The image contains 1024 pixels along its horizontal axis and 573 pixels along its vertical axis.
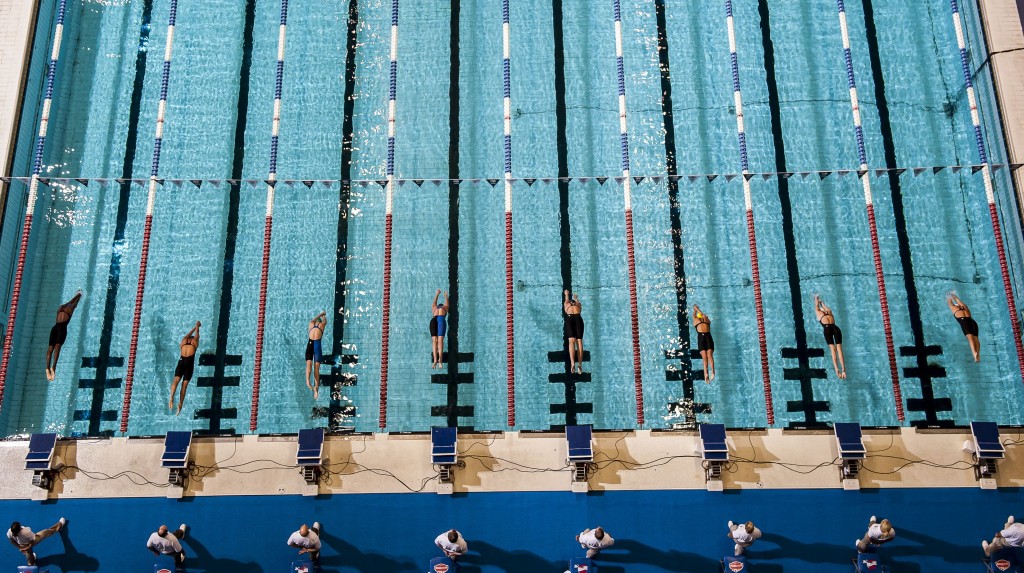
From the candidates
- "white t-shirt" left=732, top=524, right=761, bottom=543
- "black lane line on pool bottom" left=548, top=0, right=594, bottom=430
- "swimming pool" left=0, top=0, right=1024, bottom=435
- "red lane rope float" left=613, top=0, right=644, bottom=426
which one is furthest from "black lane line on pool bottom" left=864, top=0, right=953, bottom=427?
"black lane line on pool bottom" left=548, top=0, right=594, bottom=430

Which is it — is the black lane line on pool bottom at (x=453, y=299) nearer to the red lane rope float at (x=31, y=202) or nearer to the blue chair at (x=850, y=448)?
the blue chair at (x=850, y=448)

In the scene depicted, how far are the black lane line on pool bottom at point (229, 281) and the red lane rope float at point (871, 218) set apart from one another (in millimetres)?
8397

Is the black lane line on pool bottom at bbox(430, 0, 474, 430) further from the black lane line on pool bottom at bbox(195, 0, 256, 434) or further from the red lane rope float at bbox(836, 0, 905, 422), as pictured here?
the red lane rope float at bbox(836, 0, 905, 422)

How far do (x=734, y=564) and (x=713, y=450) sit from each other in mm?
1282

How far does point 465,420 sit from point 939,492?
5.79 meters

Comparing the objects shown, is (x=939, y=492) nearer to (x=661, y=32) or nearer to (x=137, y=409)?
(x=661, y=32)

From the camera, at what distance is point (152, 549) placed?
33.0 ft

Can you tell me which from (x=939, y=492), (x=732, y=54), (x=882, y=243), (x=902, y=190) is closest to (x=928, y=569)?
(x=939, y=492)

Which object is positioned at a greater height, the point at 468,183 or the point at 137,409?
the point at 468,183

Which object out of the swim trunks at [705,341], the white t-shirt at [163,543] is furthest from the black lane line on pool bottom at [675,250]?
the white t-shirt at [163,543]

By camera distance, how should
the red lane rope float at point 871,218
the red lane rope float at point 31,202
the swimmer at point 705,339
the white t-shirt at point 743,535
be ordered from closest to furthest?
the white t-shirt at point 743,535
the swimmer at point 705,339
the red lane rope float at point 871,218
the red lane rope float at point 31,202

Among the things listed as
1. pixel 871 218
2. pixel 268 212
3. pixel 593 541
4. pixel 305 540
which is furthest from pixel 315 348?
pixel 871 218

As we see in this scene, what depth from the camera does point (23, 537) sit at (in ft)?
→ 33.0

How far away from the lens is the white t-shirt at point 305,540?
10.0 m
